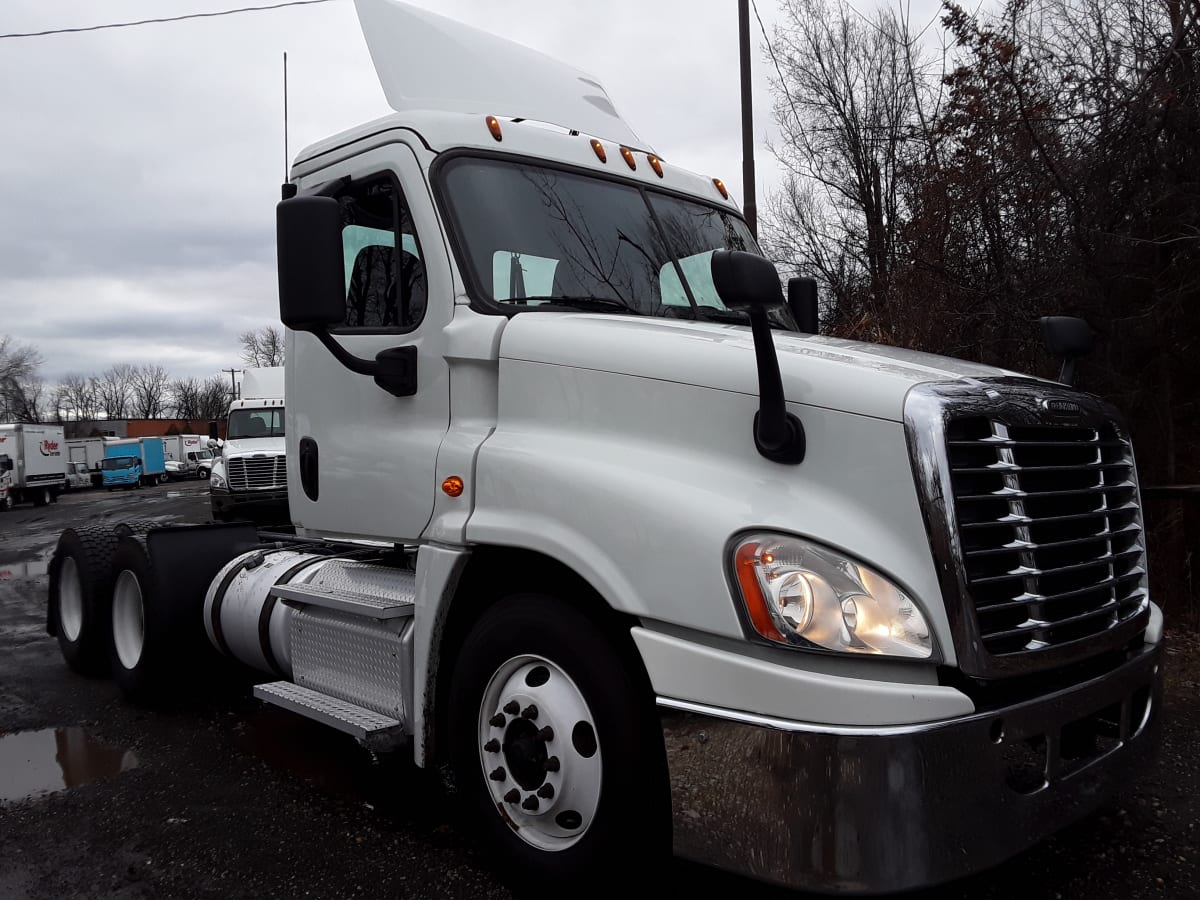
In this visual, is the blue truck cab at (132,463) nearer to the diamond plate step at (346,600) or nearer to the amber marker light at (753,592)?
the diamond plate step at (346,600)

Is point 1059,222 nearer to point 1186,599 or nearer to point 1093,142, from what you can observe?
point 1093,142

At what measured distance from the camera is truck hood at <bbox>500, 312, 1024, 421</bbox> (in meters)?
2.48

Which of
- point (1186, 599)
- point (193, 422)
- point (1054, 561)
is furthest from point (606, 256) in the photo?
point (193, 422)

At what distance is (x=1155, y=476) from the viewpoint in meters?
6.86

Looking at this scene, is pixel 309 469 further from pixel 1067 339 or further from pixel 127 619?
pixel 1067 339

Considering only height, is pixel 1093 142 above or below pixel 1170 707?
above

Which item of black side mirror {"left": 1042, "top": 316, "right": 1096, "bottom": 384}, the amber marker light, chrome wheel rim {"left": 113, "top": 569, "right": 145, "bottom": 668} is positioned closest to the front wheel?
the amber marker light

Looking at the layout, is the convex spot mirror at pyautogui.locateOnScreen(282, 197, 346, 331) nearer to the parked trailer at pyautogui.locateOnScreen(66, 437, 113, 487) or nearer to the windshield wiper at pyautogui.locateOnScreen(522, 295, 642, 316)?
the windshield wiper at pyautogui.locateOnScreen(522, 295, 642, 316)

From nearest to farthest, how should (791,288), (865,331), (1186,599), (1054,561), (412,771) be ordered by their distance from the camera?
1. (1054,561)
2. (412,771)
3. (791,288)
4. (1186,599)
5. (865,331)

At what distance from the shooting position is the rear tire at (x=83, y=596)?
5.81m

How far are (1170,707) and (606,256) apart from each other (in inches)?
150

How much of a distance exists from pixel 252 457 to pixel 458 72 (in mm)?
15118

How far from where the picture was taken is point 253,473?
17.8 metres

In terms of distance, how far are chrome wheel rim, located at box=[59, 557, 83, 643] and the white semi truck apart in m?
2.89
